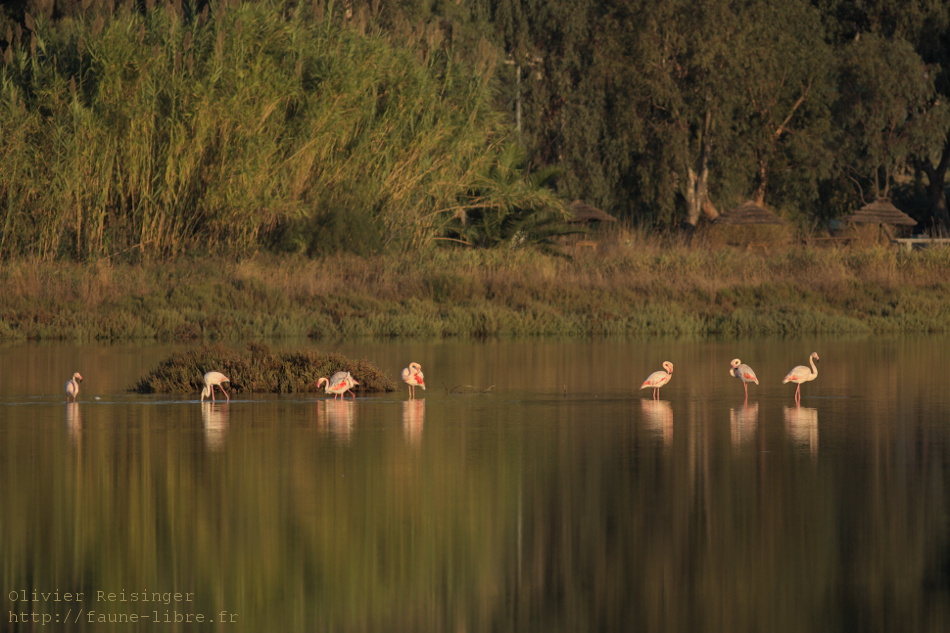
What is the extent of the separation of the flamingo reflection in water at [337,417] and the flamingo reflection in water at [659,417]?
9.52 feet

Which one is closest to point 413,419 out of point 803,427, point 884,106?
point 803,427

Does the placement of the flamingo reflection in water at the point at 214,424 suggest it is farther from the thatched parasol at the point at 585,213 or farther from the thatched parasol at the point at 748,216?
the thatched parasol at the point at 748,216

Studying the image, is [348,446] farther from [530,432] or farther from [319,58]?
[319,58]

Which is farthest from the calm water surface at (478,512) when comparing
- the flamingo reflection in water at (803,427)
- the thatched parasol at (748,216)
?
the thatched parasol at (748,216)

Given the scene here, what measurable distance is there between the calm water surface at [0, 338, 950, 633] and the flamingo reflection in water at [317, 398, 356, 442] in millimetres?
98

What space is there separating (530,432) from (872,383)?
6.82 m

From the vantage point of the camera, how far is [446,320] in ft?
101

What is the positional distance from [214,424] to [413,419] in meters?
2.01

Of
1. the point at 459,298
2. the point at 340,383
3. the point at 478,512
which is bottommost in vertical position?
the point at 478,512

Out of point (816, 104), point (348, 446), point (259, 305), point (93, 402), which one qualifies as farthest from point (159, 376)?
point (816, 104)

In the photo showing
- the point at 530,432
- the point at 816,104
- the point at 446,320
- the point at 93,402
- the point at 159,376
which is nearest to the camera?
the point at 530,432

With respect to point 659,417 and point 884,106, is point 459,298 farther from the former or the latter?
point 884,106

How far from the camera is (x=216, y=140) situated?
3388 cm

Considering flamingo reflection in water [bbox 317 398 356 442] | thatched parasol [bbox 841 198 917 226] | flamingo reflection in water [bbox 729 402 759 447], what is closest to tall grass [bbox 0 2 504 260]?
flamingo reflection in water [bbox 317 398 356 442]
